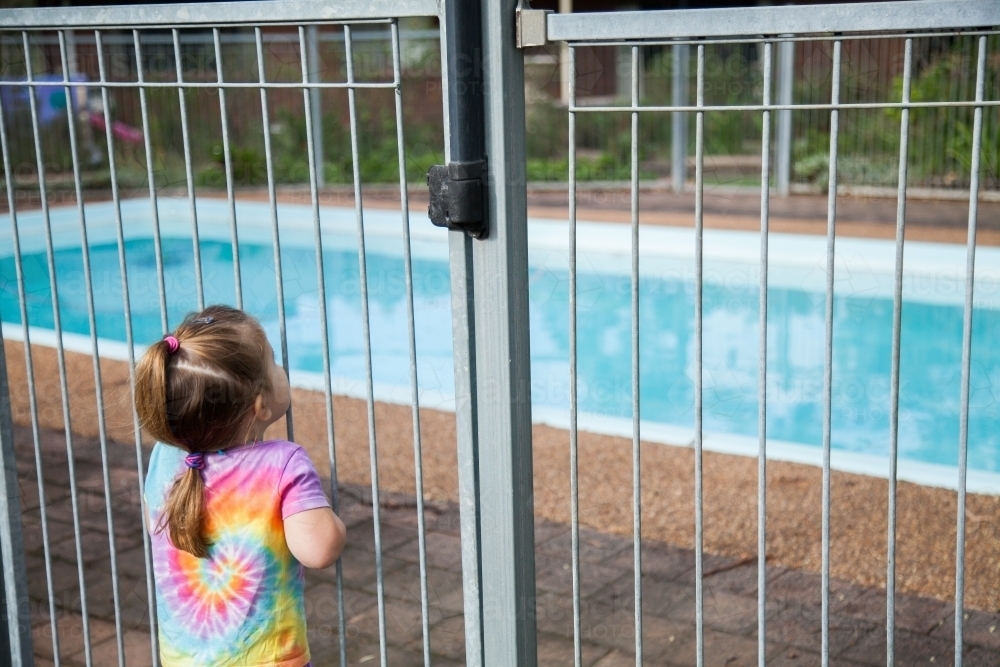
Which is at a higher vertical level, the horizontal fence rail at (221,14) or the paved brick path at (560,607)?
the horizontal fence rail at (221,14)

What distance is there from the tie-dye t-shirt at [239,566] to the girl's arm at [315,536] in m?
0.02

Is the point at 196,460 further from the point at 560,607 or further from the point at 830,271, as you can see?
A: the point at 560,607

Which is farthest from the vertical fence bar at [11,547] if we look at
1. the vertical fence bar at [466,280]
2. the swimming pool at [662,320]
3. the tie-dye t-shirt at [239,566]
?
the swimming pool at [662,320]

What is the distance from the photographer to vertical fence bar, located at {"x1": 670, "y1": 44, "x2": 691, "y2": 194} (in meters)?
14.3

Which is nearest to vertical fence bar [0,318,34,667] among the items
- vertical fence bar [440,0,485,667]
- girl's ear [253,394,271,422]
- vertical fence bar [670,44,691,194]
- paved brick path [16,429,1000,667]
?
paved brick path [16,429,1000,667]

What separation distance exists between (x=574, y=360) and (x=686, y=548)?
93.8 inches

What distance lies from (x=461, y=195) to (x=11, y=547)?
158 cm

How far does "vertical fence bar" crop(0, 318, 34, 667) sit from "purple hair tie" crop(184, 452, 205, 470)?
2.72 ft

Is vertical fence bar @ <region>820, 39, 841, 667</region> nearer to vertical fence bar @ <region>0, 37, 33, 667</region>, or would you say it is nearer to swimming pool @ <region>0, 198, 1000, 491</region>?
vertical fence bar @ <region>0, 37, 33, 667</region>

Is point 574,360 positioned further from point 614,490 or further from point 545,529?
point 614,490

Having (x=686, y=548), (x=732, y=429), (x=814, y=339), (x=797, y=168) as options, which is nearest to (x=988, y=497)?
(x=686, y=548)

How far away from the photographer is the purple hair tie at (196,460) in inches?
79.4

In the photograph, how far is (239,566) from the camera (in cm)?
204

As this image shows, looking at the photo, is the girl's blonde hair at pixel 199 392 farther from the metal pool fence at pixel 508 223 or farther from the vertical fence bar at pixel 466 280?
the vertical fence bar at pixel 466 280
